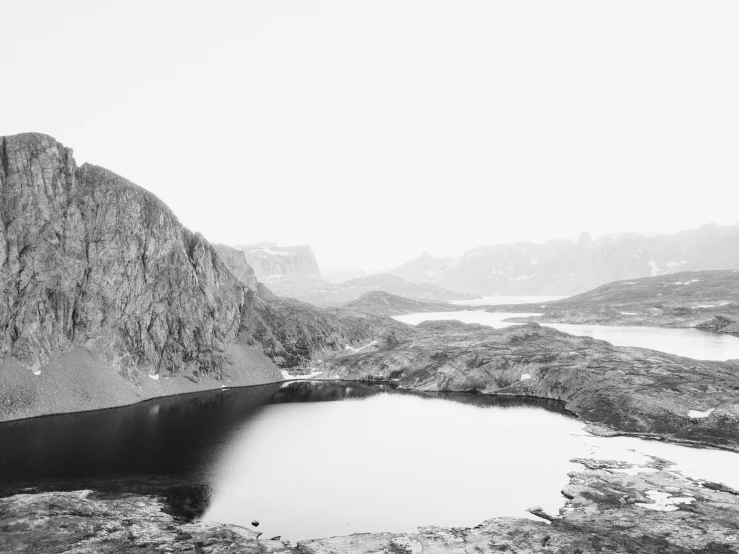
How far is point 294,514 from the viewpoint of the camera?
47.0 m

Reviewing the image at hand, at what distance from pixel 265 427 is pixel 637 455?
59.1 meters

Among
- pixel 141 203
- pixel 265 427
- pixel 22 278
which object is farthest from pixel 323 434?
pixel 141 203

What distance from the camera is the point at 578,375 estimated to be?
105688 mm

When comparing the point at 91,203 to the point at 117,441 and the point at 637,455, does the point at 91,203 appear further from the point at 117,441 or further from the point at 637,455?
the point at 637,455

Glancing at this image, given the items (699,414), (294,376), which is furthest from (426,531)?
(294,376)

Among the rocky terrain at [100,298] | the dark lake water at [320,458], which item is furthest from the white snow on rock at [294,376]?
the dark lake water at [320,458]

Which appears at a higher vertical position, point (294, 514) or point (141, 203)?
point (141, 203)

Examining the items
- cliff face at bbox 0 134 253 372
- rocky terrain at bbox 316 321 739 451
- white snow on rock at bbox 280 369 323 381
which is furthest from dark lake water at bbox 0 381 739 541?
white snow on rock at bbox 280 369 323 381

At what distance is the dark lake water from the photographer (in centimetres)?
4834

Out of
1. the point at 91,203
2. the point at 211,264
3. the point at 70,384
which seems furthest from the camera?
the point at 211,264

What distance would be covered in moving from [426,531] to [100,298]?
94314mm

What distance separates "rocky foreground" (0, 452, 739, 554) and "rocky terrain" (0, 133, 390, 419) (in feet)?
158

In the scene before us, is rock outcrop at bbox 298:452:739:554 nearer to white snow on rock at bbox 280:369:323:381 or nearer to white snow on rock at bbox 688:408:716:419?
white snow on rock at bbox 688:408:716:419

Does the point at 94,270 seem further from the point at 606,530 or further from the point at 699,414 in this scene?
the point at 699,414
